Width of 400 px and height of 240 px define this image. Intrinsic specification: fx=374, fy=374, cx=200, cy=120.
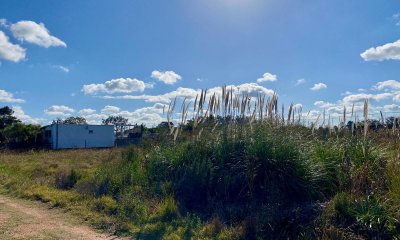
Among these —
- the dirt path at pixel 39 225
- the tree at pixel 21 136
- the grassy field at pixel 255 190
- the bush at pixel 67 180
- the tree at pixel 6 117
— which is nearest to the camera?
the grassy field at pixel 255 190

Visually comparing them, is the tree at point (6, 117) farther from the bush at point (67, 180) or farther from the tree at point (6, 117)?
the bush at point (67, 180)

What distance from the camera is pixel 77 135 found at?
4638 centimetres

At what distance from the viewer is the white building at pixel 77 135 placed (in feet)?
145

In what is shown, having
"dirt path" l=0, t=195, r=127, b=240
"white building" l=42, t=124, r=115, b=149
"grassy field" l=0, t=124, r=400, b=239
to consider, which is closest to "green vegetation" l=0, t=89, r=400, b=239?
"grassy field" l=0, t=124, r=400, b=239

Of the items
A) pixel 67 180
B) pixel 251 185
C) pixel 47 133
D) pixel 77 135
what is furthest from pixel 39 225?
pixel 47 133

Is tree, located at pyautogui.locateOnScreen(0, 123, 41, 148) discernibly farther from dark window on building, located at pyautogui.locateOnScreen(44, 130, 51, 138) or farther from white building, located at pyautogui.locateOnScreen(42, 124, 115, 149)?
dark window on building, located at pyautogui.locateOnScreen(44, 130, 51, 138)

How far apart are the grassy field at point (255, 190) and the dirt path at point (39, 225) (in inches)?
13.5

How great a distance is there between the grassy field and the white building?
3697cm

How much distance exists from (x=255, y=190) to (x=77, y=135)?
42599 millimetres

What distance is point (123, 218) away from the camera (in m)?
6.88

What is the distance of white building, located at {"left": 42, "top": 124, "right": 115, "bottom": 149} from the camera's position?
44.3 metres

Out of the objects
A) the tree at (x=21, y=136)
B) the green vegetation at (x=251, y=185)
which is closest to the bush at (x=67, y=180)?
the green vegetation at (x=251, y=185)

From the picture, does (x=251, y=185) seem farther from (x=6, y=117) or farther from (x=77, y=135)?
(x=6, y=117)

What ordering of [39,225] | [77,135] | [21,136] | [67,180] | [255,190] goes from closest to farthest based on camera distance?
1. [39,225]
2. [255,190]
3. [67,180]
4. [21,136]
5. [77,135]
